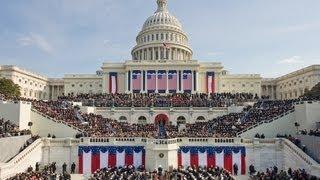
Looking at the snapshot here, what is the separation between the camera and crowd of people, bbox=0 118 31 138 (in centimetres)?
4512

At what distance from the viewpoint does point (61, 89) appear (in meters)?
140

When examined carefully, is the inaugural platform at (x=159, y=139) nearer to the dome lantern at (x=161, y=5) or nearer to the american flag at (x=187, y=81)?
the american flag at (x=187, y=81)

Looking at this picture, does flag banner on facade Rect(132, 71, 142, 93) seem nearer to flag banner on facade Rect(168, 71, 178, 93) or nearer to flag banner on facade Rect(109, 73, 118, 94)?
flag banner on facade Rect(109, 73, 118, 94)

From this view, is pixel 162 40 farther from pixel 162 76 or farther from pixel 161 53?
pixel 162 76

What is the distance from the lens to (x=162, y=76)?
355 feet

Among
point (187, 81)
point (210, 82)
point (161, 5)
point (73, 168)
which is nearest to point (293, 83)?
point (210, 82)

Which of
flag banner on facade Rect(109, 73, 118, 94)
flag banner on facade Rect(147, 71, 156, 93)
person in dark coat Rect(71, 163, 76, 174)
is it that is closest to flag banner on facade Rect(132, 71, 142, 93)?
flag banner on facade Rect(147, 71, 156, 93)

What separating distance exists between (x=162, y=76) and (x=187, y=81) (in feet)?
22.7

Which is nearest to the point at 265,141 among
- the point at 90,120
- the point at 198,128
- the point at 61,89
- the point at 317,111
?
the point at 317,111

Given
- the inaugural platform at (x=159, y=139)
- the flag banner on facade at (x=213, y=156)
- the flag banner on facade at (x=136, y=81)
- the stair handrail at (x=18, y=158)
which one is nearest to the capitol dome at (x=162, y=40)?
the flag banner on facade at (x=136, y=81)

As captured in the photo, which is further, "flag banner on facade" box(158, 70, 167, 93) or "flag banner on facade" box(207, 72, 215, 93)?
"flag banner on facade" box(207, 72, 215, 93)

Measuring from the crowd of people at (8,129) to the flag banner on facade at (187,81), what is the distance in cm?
6058

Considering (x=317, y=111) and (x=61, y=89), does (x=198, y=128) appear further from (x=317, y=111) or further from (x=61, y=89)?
(x=61, y=89)

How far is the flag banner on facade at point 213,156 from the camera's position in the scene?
4800cm
